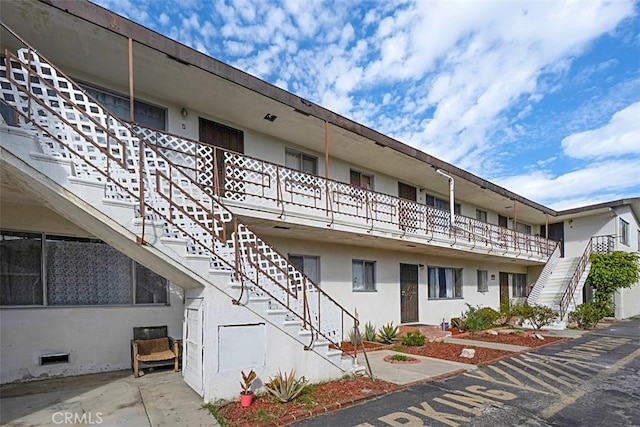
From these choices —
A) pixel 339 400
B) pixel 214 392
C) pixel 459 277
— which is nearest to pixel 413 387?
pixel 339 400

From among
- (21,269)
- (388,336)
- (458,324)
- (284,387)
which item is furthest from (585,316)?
(21,269)

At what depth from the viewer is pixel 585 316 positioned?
16.0m

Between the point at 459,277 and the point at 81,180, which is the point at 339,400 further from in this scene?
the point at 459,277

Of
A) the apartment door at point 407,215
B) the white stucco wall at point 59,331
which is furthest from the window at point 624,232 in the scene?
the white stucco wall at point 59,331

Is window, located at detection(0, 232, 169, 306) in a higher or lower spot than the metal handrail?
higher

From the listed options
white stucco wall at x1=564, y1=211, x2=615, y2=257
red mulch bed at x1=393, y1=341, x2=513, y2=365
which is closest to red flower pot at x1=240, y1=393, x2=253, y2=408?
red mulch bed at x1=393, y1=341, x2=513, y2=365

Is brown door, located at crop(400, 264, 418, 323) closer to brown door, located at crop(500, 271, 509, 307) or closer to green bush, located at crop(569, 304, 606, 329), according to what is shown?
green bush, located at crop(569, 304, 606, 329)

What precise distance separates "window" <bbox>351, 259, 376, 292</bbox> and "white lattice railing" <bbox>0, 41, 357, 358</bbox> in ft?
14.1

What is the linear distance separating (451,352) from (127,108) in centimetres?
1039

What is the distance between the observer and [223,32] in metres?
9.69

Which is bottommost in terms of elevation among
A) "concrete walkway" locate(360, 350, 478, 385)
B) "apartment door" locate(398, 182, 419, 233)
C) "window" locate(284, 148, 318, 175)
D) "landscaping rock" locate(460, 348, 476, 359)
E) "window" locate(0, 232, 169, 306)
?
"landscaping rock" locate(460, 348, 476, 359)

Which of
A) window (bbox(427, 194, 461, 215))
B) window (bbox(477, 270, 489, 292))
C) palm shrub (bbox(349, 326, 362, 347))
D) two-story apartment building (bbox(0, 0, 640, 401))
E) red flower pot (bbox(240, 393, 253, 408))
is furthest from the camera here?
window (bbox(477, 270, 489, 292))

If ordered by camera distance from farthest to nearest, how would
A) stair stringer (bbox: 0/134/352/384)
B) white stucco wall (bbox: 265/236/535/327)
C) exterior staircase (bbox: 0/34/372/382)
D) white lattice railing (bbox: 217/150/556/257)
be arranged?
white stucco wall (bbox: 265/236/535/327) → white lattice railing (bbox: 217/150/556/257) → exterior staircase (bbox: 0/34/372/382) → stair stringer (bbox: 0/134/352/384)

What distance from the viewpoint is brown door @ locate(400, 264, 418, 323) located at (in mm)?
13977
